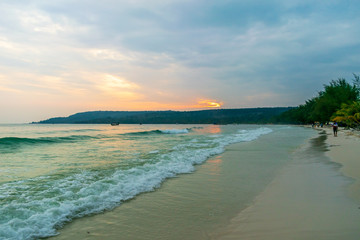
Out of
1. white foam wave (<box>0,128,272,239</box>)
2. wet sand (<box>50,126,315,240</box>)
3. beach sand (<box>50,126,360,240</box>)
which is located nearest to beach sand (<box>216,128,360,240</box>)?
beach sand (<box>50,126,360,240</box>)

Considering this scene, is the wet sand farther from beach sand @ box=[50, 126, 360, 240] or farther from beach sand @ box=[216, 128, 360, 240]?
beach sand @ box=[216, 128, 360, 240]

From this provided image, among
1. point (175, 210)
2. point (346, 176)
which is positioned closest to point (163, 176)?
point (175, 210)

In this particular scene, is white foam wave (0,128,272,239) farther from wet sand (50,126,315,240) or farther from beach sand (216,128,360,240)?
beach sand (216,128,360,240)

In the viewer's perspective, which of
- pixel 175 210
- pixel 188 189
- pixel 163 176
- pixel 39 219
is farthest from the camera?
pixel 163 176

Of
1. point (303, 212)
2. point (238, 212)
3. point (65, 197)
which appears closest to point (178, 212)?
point (238, 212)

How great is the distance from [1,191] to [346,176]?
930cm

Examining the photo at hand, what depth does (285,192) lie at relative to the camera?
6.18 meters

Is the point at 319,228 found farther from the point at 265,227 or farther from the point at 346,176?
the point at 346,176

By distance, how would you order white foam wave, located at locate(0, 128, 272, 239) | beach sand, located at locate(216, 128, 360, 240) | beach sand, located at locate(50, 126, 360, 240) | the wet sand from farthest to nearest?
white foam wave, located at locate(0, 128, 272, 239) < the wet sand < beach sand, located at locate(50, 126, 360, 240) < beach sand, located at locate(216, 128, 360, 240)

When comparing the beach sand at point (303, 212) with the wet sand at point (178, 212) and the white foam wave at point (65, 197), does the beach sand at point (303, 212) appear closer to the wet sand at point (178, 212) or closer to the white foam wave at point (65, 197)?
the wet sand at point (178, 212)

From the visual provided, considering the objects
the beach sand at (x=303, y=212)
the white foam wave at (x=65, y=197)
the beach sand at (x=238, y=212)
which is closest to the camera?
the beach sand at (x=303, y=212)

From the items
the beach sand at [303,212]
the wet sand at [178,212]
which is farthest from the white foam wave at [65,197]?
the beach sand at [303,212]

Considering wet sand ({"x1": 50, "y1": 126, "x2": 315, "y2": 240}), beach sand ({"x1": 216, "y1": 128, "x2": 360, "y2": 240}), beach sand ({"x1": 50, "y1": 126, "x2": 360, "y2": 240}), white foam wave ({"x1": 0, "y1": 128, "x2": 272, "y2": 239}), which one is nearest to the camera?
beach sand ({"x1": 216, "y1": 128, "x2": 360, "y2": 240})

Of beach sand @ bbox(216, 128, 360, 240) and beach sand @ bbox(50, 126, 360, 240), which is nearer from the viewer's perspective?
beach sand @ bbox(216, 128, 360, 240)
